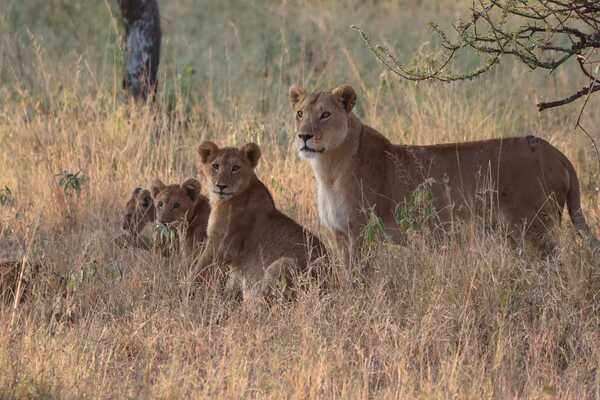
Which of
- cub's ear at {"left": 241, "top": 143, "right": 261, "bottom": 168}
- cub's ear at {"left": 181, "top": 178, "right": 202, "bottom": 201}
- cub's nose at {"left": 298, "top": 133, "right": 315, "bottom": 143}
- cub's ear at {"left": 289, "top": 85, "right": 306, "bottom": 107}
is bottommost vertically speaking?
cub's ear at {"left": 181, "top": 178, "right": 202, "bottom": 201}

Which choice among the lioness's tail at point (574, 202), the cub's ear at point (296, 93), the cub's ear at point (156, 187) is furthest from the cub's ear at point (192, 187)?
the lioness's tail at point (574, 202)

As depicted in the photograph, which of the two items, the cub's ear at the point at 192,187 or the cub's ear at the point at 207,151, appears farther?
the cub's ear at the point at 192,187

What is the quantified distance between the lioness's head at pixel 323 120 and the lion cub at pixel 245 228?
0.38 meters

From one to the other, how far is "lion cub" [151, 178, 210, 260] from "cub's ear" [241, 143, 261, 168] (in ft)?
1.69

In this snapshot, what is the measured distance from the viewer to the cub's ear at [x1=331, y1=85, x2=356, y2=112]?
7715mm

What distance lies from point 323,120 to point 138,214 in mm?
1468

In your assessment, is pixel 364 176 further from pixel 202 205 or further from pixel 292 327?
pixel 292 327

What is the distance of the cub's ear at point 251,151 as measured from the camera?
7.40 m

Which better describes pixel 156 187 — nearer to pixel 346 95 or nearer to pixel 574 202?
pixel 346 95

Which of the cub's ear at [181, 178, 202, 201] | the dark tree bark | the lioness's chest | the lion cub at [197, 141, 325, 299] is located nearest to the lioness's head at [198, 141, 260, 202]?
the lion cub at [197, 141, 325, 299]

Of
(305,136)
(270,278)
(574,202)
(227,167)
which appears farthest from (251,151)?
(574,202)

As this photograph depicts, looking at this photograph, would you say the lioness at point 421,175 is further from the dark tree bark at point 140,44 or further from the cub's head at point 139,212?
the dark tree bark at point 140,44

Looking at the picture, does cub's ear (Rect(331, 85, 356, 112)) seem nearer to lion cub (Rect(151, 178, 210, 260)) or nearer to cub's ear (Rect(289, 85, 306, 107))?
cub's ear (Rect(289, 85, 306, 107))

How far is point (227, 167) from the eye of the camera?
7.37 metres
